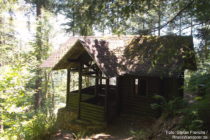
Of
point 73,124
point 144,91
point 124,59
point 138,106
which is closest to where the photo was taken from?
point 124,59

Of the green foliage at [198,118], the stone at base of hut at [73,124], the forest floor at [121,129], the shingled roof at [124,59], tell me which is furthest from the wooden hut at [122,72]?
the green foliage at [198,118]

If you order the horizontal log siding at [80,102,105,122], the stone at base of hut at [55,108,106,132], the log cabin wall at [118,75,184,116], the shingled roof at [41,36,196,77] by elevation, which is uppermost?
the shingled roof at [41,36,196,77]

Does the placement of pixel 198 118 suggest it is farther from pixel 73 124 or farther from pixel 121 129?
pixel 73 124

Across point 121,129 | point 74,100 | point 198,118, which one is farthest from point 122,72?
point 198,118

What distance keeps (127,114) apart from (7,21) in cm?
1339

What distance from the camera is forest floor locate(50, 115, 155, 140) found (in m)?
8.57

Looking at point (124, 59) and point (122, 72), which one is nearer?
point (122, 72)

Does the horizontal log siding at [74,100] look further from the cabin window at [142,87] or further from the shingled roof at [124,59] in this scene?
the cabin window at [142,87]

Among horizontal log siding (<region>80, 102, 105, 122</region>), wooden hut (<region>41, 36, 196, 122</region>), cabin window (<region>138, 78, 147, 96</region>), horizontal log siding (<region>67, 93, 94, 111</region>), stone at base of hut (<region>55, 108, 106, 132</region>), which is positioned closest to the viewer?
wooden hut (<region>41, 36, 196, 122</region>)

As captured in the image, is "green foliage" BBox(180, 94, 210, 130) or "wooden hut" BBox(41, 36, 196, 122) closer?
"green foliage" BBox(180, 94, 210, 130)

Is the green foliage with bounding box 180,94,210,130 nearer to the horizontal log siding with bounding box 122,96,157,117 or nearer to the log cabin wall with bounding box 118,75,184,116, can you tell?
the log cabin wall with bounding box 118,75,184,116

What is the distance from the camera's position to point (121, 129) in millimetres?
9781

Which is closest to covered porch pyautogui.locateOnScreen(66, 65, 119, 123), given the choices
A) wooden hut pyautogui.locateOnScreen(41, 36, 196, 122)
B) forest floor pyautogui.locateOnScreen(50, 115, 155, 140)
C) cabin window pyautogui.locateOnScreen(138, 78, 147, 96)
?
wooden hut pyautogui.locateOnScreen(41, 36, 196, 122)

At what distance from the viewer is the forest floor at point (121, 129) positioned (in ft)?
28.1
